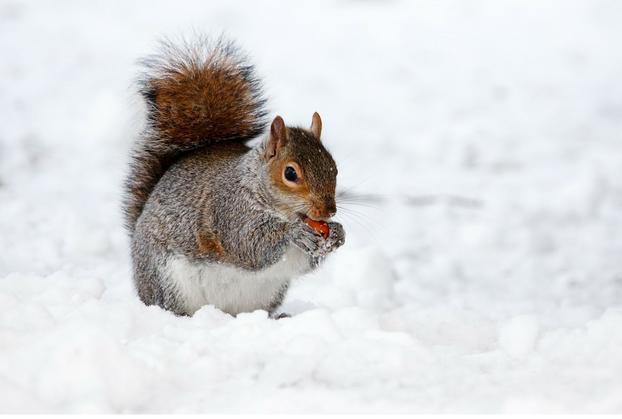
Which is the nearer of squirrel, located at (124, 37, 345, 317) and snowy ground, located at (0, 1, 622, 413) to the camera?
snowy ground, located at (0, 1, 622, 413)

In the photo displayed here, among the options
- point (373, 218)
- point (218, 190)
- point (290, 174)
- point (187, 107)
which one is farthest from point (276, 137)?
point (373, 218)

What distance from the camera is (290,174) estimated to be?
6.10 feet

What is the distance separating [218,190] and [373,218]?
1348mm

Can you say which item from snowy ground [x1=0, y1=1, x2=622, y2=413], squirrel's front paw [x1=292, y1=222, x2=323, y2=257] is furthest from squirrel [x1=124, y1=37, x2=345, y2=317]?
snowy ground [x1=0, y1=1, x2=622, y2=413]

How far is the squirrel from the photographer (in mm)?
1879

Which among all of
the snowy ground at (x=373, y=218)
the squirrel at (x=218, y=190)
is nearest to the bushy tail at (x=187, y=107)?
the squirrel at (x=218, y=190)

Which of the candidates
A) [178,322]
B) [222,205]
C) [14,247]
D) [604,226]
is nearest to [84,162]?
[14,247]

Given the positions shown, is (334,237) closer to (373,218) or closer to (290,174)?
(290,174)

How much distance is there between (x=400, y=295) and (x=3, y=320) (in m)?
1.52

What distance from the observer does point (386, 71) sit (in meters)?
4.74

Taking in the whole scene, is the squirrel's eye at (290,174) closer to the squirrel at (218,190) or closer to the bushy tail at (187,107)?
the squirrel at (218,190)

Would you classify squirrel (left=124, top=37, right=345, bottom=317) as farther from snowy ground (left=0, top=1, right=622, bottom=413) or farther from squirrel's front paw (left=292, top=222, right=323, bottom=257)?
snowy ground (left=0, top=1, right=622, bottom=413)

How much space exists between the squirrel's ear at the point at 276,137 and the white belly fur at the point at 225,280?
28 centimetres

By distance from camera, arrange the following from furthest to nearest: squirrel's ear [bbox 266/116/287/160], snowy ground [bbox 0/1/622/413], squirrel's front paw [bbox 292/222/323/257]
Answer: squirrel's ear [bbox 266/116/287/160], squirrel's front paw [bbox 292/222/323/257], snowy ground [bbox 0/1/622/413]
